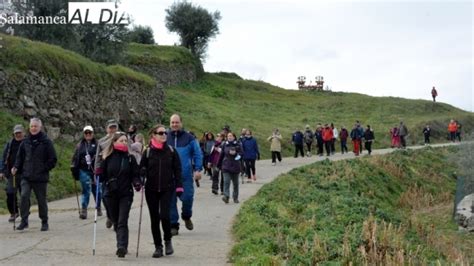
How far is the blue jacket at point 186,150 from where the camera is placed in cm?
1049

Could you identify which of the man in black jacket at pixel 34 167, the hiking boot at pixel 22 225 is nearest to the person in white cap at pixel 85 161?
the man in black jacket at pixel 34 167

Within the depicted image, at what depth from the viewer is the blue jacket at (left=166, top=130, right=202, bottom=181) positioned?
413 inches

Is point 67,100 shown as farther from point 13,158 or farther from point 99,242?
point 99,242

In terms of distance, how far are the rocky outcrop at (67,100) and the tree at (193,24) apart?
37.6 m

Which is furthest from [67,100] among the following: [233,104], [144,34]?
[144,34]

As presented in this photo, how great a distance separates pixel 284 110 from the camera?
172ft

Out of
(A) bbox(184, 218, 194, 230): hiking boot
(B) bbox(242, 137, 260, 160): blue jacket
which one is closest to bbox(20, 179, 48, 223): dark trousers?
(A) bbox(184, 218, 194, 230): hiking boot

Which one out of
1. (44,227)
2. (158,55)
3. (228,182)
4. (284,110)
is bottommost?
(44,227)

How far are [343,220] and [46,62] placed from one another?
12716 mm

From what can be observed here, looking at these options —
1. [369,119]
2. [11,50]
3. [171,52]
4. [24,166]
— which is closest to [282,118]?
[369,119]

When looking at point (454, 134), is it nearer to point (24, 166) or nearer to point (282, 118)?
point (282, 118)

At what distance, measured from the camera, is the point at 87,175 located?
1273 cm

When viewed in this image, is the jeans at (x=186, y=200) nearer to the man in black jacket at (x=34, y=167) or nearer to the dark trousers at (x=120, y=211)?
the dark trousers at (x=120, y=211)

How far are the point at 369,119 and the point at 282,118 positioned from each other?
7.60 metres
